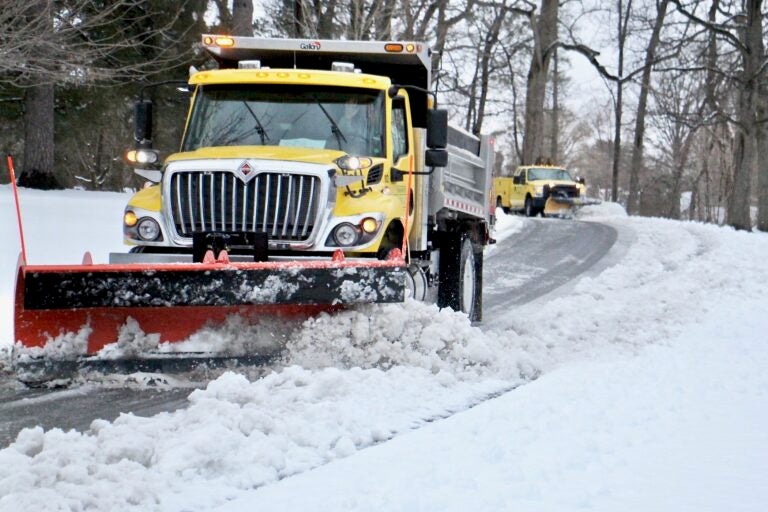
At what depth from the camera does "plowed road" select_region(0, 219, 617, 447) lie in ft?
18.4

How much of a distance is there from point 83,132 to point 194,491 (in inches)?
828

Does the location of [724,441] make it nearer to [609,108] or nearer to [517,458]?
[517,458]

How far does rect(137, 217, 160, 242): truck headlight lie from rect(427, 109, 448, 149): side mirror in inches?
96.0

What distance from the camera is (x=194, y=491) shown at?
4.07 metres

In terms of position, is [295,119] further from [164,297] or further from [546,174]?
[546,174]

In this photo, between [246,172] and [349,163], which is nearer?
[246,172]

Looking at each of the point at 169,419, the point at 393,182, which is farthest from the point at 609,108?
the point at 169,419

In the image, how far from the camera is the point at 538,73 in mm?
37531

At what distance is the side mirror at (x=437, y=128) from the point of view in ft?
26.3

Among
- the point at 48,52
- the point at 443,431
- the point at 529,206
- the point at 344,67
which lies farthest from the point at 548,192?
the point at 443,431

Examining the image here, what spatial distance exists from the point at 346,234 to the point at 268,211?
24.9 inches

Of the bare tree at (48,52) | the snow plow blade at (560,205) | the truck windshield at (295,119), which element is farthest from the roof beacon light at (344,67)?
the snow plow blade at (560,205)

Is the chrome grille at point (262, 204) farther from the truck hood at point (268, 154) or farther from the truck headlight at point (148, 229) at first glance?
the truck headlight at point (148, 229)

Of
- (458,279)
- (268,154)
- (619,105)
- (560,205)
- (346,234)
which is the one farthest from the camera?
(619,105)
